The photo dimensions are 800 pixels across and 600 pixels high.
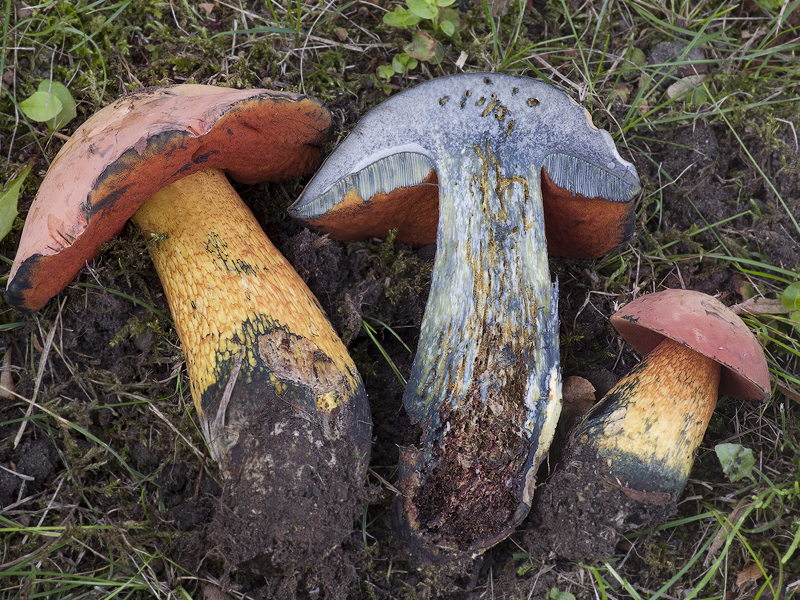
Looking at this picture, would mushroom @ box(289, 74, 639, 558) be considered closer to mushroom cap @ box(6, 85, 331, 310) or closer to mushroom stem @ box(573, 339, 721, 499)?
mushroom stem @ box(573, 339, 721, 499)

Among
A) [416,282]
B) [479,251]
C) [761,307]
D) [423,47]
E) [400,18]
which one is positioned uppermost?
[400,18]

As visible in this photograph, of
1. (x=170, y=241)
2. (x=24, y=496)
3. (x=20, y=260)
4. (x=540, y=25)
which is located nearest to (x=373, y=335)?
(x=170, y=241)

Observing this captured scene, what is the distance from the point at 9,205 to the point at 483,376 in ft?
6.29

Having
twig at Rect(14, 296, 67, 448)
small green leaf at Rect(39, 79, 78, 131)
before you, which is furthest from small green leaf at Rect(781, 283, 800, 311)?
small green leaf at Rect(39, 79, 78, 131)

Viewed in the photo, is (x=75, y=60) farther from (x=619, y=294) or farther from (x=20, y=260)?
(x=619, y=294)

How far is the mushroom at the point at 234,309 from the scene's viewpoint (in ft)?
5.51

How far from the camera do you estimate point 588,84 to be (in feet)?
8.39

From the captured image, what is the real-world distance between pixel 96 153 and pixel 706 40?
2.55 meters

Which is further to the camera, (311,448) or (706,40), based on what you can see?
(706,40)

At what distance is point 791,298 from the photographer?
2.28 m

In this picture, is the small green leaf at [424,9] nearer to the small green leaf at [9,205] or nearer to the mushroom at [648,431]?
the mushroom at [648,431]

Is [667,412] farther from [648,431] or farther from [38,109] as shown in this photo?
[38,109]

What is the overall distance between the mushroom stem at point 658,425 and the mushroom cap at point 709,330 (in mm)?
117

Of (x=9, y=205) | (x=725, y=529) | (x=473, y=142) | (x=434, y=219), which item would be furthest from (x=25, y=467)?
(x=725, y=529)
